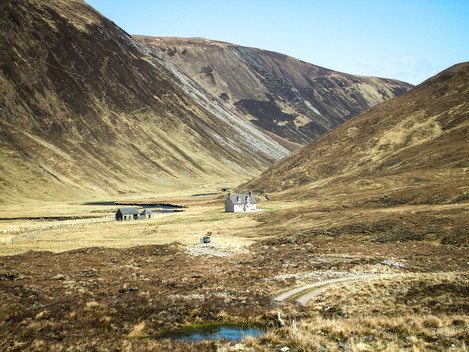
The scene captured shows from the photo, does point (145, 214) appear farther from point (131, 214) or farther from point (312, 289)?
point (312, 289)

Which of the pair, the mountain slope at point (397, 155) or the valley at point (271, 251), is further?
the mountain slope at point (397, 155)

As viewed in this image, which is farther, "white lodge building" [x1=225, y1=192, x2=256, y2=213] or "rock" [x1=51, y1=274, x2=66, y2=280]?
"white lodge building" [x1=225, y1=192, x2=256, y2=213]

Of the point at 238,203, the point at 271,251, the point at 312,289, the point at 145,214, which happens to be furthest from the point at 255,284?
the point at 238,203

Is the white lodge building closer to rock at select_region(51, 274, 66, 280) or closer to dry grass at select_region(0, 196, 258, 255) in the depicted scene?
dry grass at select_region(0, 196, 258, 255)

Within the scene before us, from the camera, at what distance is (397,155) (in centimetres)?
12900

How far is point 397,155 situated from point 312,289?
106343 mm

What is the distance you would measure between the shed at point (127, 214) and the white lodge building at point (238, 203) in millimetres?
22109

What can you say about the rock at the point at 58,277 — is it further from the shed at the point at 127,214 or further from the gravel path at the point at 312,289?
the shed at the point at 127,214

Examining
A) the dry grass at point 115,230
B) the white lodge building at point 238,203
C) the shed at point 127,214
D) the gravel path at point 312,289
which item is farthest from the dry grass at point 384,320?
the white lodge building at point 238,203

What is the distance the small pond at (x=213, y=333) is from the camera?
21.3m

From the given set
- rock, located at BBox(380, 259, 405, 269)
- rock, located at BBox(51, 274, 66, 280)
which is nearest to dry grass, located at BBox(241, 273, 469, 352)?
rock, located at BBox(380, 259, 405, 269)

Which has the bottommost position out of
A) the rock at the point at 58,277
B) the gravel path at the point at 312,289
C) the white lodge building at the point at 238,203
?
the white lodge building at the point at 238,203

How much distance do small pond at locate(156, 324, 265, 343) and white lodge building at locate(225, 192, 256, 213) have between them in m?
81.8

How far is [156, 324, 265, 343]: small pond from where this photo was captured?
21.3 m
